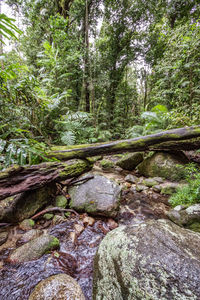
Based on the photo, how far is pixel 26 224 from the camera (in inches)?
79.5

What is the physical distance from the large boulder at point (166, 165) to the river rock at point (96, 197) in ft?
5.97

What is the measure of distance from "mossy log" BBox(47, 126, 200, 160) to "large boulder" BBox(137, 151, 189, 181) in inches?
13.3

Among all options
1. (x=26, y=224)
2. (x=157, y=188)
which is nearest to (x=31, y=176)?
(x=26, y=224)

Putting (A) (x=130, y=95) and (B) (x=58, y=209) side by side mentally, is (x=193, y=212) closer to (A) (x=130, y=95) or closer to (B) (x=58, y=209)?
(B) (x=58, y=209)

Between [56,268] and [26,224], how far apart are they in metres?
0.86

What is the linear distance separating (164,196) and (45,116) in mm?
4233

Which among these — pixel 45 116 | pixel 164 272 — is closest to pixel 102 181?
pixel 164 272

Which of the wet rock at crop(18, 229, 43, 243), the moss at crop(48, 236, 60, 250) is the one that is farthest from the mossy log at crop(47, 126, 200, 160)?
the moss at crop(48, 236, 60, 250)

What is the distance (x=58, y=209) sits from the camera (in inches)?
92.9

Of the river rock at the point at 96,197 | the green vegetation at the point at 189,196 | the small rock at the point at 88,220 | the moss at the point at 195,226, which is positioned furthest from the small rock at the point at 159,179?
the small rock at the point at 88,220

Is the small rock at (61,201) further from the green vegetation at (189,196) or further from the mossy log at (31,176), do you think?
the green vegetation at (189,196)

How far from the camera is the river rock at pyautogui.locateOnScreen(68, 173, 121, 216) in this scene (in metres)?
2.38

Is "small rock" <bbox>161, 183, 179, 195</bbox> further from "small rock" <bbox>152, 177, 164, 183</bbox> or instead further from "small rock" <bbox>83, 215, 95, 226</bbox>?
"small rock" <bbox>83, 215, 95, 226</bbox>

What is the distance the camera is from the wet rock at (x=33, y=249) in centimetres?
156
